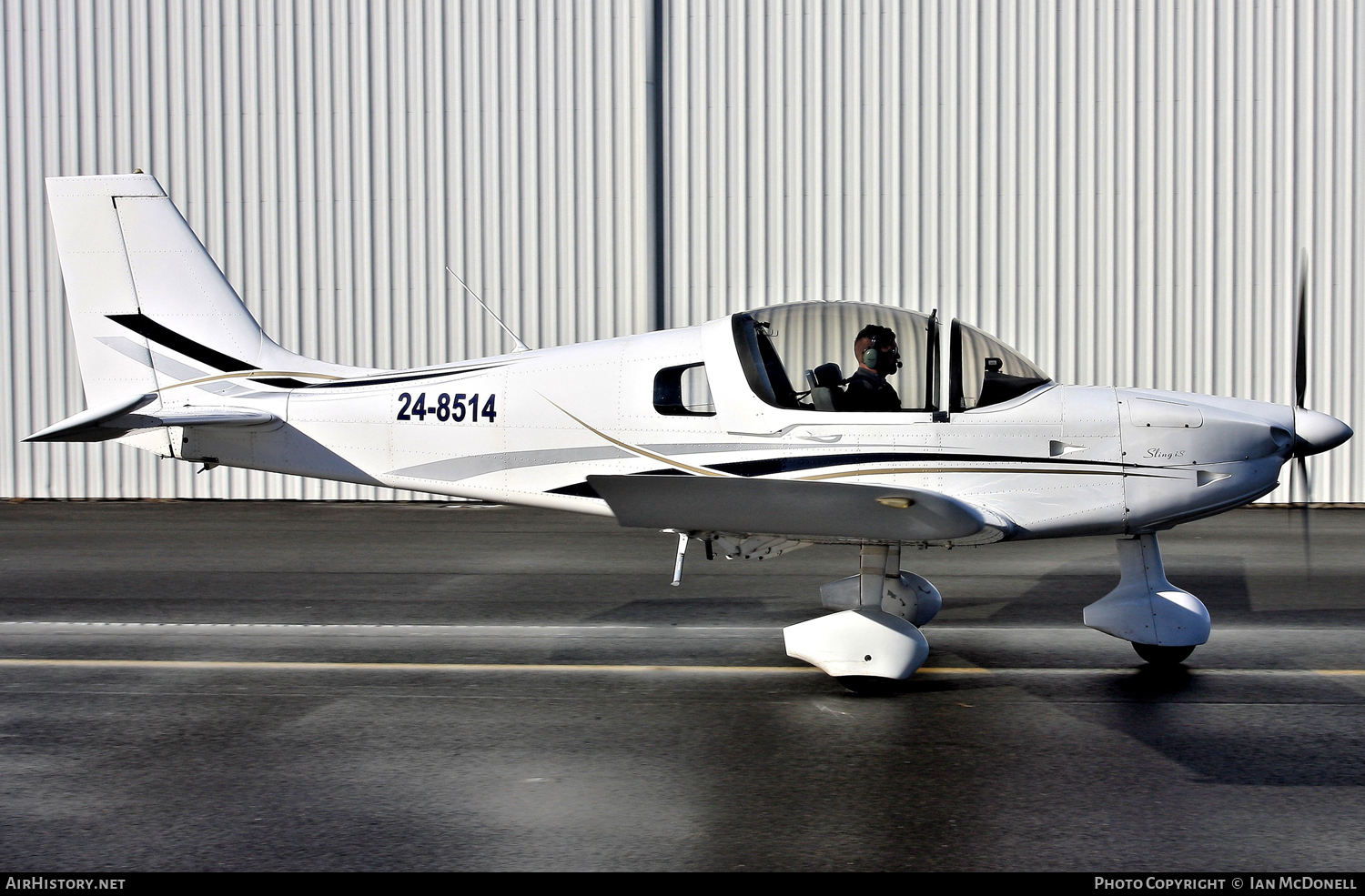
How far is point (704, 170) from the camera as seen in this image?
14891 mm

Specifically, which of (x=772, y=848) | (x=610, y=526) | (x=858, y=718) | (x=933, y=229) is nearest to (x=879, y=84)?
(x=933, y=229)

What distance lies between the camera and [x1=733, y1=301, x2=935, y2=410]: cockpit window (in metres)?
6.18

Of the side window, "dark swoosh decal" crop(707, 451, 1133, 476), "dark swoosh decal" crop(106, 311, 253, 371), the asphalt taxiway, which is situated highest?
"dark swoosh decal" crop(106, 311, 253, 371)

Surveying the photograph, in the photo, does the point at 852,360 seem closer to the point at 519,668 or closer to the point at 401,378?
the point at 519,668

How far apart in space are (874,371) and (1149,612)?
1967 mm

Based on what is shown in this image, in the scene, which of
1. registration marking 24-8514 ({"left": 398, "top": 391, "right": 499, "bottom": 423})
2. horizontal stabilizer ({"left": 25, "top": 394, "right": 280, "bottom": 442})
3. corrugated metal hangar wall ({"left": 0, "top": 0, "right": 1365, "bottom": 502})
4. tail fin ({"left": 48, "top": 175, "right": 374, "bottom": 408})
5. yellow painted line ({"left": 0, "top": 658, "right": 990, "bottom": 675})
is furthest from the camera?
corrugated metal hangar wall ({"left": 0, "top": 0, "right": 1365, "bottom": 502})

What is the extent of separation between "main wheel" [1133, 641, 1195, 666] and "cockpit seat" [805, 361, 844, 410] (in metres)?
2.08

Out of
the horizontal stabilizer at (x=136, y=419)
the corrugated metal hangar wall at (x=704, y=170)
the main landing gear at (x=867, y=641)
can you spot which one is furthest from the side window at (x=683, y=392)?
the corrugated metal hangar wall at (x=704, y=170)

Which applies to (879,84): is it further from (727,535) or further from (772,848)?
(772,848)

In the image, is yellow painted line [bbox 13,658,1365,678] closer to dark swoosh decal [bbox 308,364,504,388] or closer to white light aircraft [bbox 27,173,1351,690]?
white light aircraft [bbox 27,173,1351,690]

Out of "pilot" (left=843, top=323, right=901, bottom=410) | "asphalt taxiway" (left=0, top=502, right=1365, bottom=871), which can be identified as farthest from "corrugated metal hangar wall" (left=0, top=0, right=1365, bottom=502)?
"pilot" (left=843, top=323, right=901, bottom=410)

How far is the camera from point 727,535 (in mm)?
6090

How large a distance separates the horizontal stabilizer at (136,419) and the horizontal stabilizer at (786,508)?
10.0 feet

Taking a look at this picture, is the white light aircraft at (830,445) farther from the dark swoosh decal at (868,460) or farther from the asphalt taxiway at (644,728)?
the asphalt taxiway at (644,728)
